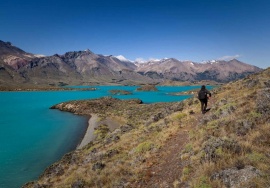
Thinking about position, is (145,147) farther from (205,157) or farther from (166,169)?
→ (205,157)

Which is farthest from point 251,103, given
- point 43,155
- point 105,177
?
point 43,155

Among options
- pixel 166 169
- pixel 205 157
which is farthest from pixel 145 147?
pixel 205 157

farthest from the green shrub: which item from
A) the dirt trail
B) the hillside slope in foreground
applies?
the dirt trail

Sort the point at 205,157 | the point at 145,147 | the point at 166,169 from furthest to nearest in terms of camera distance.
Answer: the point at 145,147
the point at 166,169
the point at 205,157

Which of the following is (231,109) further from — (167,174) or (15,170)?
(15,170)

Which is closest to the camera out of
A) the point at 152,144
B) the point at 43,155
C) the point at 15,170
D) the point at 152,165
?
the point at 152,165

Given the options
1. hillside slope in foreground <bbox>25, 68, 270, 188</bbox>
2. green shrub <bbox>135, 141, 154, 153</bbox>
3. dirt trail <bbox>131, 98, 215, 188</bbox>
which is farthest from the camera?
green shrub <bbox>135, 141, 154, 153</bbox>

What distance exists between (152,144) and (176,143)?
2.26 m

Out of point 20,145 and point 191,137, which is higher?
point 191,137

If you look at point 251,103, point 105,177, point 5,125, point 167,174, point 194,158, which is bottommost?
point 5,125

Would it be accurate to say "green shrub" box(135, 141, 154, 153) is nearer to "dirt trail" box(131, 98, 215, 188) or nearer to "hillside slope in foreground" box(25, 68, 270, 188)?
"hillside slope in foreground" box(25, 68, 270, 188)

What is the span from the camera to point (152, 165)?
15.9 m

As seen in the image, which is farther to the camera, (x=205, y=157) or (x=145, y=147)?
(x=145, y=147)

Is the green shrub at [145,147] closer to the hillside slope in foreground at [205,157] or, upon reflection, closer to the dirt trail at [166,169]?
the hillside slope in foreground at [205,157]
